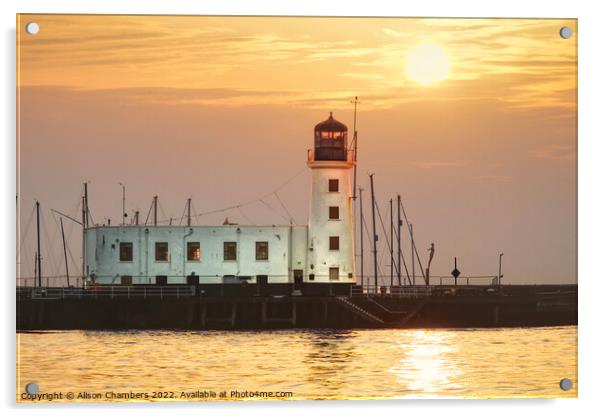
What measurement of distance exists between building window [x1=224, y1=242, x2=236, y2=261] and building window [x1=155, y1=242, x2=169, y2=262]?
117 cm

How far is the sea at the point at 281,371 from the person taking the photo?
63.4 feet

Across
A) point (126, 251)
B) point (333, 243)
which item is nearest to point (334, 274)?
point (333, 243)

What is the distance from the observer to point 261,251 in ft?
107

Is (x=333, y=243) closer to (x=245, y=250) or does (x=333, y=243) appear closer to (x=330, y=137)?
(x=245, y=250)

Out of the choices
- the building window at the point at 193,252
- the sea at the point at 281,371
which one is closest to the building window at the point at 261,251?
the building window at the point at 193,252

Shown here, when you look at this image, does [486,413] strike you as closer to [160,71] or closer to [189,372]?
[189,372]

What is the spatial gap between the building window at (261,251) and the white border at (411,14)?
13187 millimetres

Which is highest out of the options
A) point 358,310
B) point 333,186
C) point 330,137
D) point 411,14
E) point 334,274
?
point 411,14

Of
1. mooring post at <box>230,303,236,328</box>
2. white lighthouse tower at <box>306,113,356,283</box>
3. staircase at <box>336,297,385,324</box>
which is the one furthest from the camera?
white lighthouse tower at <box>306,113,356,283</box>

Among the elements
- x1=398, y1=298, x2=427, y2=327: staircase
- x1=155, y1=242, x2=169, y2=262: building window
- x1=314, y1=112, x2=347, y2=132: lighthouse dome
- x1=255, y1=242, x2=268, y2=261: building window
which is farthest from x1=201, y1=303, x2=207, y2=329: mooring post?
x1=314, y1=112, x2=347, y2=132: lighthouse dome

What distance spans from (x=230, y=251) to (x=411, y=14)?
1381cm

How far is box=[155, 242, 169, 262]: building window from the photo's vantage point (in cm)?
3288

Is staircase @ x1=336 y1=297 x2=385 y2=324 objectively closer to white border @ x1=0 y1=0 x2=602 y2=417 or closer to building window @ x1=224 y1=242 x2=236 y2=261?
building window @ x1=224 y1=242 x2=236 y2=261

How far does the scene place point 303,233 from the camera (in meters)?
31.8
